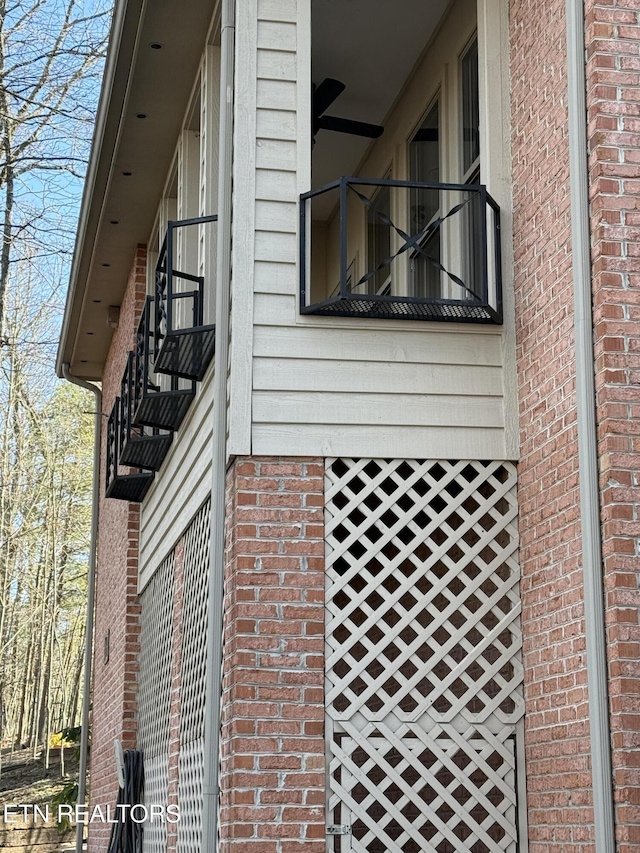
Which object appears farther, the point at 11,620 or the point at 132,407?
the point at 11,620

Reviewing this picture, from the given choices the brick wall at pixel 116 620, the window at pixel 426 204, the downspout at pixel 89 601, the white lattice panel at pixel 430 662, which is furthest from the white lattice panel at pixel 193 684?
the downspout at pixel 89 601

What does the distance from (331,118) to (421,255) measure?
56.9 inches

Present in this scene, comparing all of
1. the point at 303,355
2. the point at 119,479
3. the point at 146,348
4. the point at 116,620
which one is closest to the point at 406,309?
the point at 303,355

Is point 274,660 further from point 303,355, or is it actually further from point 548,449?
point 548,449

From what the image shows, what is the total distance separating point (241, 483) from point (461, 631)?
123 centimetres

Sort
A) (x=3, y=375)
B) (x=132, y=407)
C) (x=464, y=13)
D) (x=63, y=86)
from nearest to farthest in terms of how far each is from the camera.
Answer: (x=464, y=13) → (x=132, y=407) → (x=63, y=86) → (x=3, y=375)

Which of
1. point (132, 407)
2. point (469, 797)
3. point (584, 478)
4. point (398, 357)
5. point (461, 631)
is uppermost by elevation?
point (132, 407)

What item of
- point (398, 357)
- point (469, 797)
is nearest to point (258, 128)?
point (398, 357)

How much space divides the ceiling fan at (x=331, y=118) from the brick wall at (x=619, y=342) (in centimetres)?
313

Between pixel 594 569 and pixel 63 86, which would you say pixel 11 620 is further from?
pixel 594 569

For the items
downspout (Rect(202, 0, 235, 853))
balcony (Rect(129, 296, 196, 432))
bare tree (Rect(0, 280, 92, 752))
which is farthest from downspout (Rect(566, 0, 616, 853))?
bare tree (Rect(0, 280, 92, 752))

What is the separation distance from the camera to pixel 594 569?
472 cm

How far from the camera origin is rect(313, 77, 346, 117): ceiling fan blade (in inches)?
319

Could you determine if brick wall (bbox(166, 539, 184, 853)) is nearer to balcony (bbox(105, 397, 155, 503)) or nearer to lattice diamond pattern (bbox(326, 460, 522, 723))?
balcony (bbox(105, 397, 155, 503))
